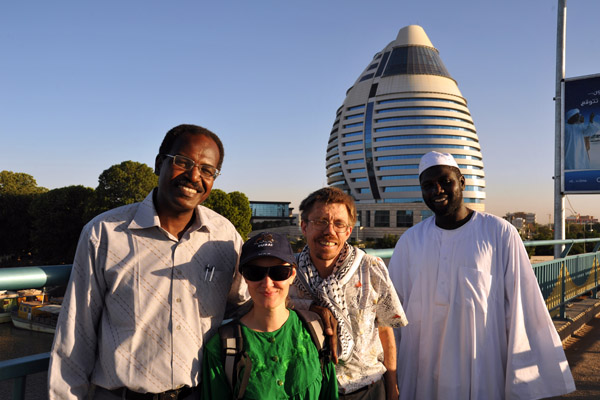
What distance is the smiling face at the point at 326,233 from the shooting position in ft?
6.87

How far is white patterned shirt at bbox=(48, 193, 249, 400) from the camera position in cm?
161

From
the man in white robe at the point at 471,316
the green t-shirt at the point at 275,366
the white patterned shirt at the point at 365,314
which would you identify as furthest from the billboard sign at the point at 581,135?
the green t-shirt at the point at 275,366

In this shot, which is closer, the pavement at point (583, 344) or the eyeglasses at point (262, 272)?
the eyeglasses at point (262, 272)

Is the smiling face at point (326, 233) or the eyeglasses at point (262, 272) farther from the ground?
the smiling face at point (326, 233)

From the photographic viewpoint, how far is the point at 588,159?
984 centimetres

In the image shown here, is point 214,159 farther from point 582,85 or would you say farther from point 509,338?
point 582,85

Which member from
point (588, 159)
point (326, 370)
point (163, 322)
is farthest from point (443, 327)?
point (588, 159)

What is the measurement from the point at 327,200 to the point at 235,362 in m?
0.84

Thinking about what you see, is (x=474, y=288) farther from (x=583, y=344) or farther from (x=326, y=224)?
(x=583, y=344)

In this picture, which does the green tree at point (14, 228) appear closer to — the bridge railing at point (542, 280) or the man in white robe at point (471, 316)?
the bridge railing at point (542, 280)

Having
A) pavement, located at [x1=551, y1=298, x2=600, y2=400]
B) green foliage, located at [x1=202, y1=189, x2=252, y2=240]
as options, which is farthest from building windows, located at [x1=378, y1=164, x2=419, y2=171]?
pavement, located at [x1=551, y1=298, x2=600, y2=400]

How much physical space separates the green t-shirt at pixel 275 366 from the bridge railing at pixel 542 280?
0.65 metres

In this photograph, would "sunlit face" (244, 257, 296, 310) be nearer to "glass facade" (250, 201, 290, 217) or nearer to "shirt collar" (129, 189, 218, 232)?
"shirt collar" (129, 189, 218, 232)

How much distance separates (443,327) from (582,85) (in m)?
9.29
